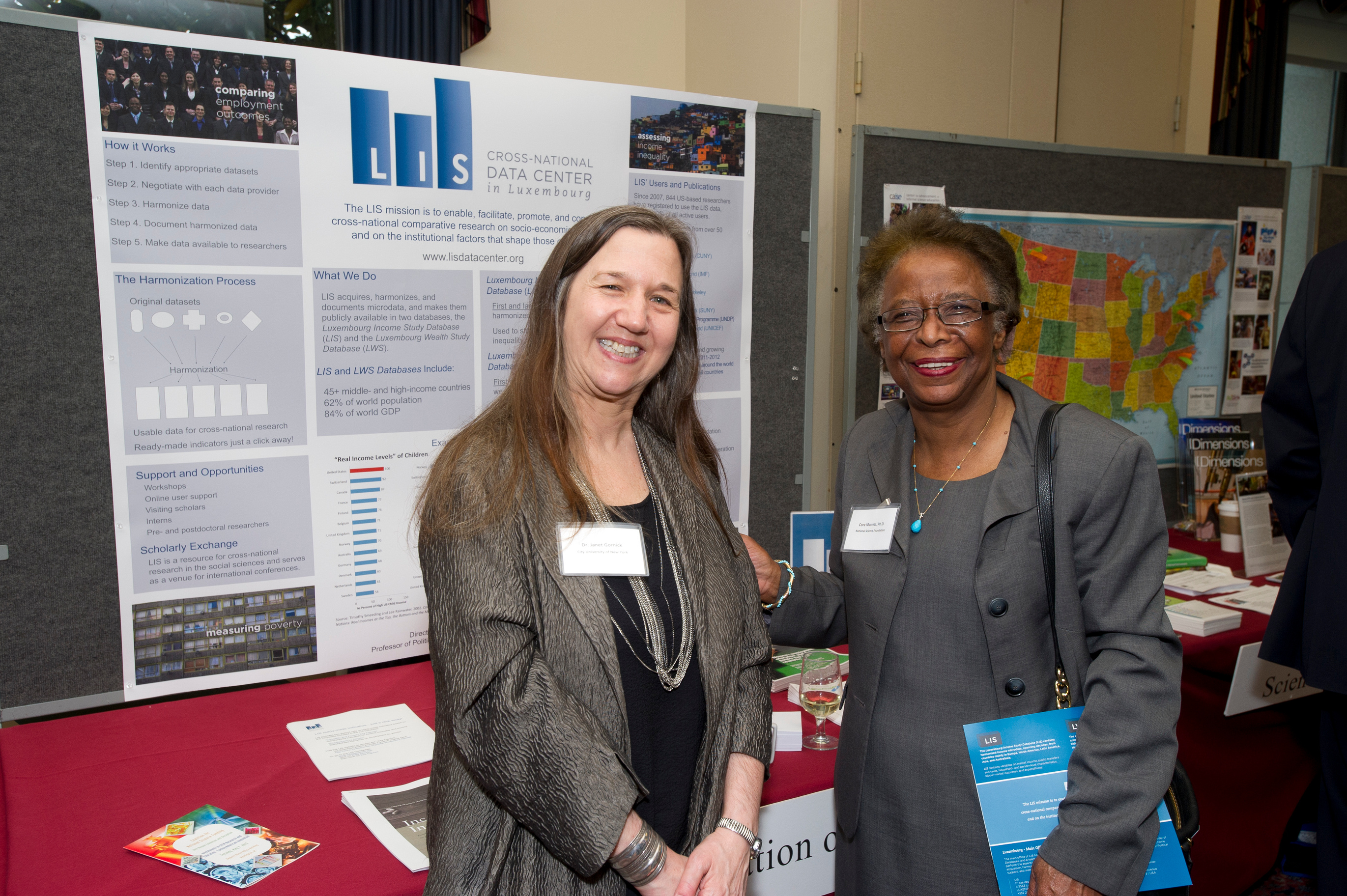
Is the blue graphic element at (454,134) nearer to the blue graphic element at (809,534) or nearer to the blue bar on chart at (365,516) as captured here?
the blue bar on chart at (365,516)

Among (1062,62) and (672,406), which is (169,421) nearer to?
(672,406)

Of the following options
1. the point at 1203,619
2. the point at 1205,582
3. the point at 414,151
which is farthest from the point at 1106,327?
the point at 414,151

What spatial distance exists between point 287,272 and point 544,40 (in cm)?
212

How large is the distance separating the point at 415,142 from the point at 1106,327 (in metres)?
2.28

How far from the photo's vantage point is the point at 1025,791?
1181 millimetres

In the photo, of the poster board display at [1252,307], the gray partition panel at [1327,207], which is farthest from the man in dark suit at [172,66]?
the gray partition panel at [1327,207]

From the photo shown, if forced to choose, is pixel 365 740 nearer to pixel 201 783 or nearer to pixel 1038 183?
pixel 201 783

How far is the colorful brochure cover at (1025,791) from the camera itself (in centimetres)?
117

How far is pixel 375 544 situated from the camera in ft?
6.15

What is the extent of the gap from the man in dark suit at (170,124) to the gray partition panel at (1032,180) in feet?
5.30

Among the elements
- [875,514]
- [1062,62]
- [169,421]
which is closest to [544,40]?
Result: [1062,62]

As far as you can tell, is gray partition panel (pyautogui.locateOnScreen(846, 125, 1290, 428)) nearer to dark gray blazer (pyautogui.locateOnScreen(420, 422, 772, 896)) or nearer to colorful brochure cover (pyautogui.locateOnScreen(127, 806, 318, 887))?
dark gray blazer (pyautogui.locateOnScreen(420, 422, 772, 896))

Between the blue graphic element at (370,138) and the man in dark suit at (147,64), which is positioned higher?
the man in dark suit at (147,64)

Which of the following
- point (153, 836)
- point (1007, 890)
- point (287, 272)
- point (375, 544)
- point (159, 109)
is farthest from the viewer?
point (375, 544)
